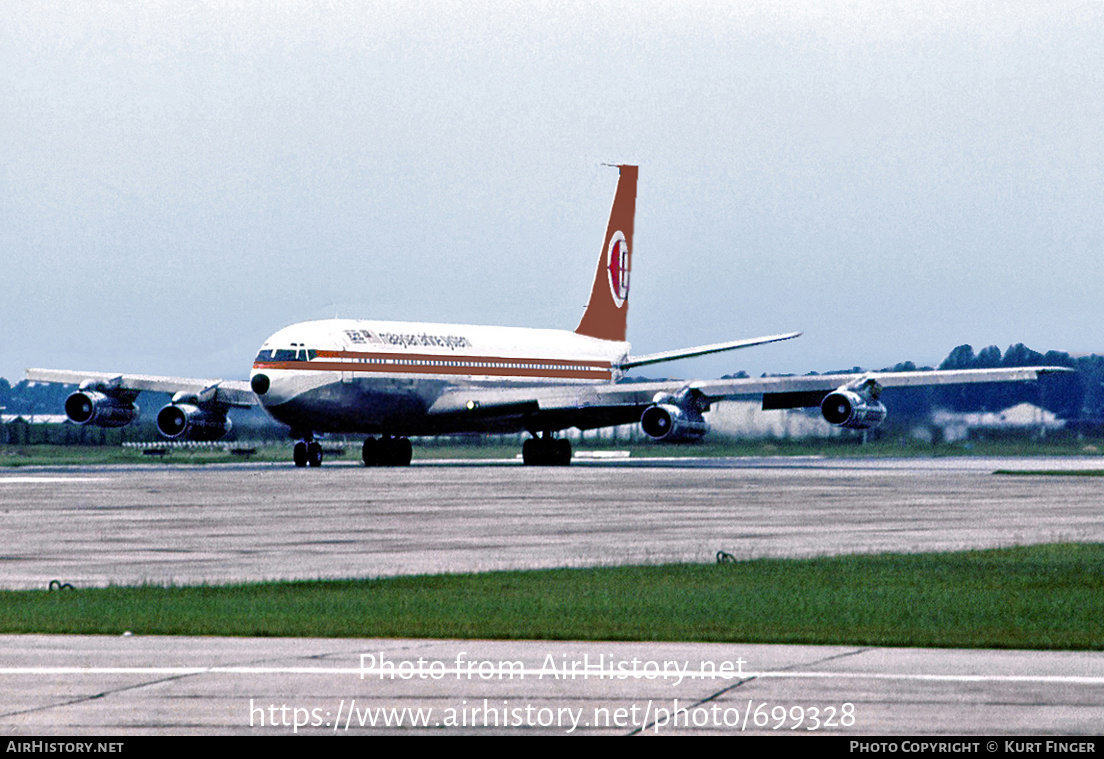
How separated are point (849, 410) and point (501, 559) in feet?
123

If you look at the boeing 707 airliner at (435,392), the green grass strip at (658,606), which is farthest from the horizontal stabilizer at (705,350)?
the green grass strip at (658,606)

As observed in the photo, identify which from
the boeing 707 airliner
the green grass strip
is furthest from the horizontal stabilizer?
the green grass strip

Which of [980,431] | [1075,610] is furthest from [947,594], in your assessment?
[980,431]

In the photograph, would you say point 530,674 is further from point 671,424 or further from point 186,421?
point 186,421

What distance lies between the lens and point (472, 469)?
193ft

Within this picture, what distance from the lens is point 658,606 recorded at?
53.0 ft

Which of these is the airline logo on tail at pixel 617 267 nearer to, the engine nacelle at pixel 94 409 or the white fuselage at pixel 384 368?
the white fuselage at pixel 384 368

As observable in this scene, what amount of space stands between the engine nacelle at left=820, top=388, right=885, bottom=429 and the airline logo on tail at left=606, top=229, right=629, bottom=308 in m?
17.9

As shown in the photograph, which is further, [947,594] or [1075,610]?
[947,594]

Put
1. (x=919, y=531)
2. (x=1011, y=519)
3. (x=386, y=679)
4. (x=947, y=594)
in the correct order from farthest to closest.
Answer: (x=1011, y=519) → (x=919, y=531) → (x=947, y=594) → (x=386, y=679)

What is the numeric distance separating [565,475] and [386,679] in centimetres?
4100

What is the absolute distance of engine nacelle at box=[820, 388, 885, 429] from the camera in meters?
58.2

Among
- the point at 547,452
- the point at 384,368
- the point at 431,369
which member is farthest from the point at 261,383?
the point at 547,452
